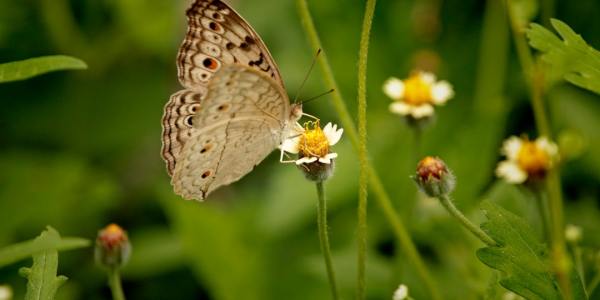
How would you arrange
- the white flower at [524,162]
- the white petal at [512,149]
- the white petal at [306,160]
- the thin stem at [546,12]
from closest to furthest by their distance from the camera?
the white petal at [306,160]
the white flower at [524,162]
the white petal at [512,149]
the thin stem at [546,12]

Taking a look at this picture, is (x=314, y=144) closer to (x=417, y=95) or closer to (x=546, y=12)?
(x=417, y=95)

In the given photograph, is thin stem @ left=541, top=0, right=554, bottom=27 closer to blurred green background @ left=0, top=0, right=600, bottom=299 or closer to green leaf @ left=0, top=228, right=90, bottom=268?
blurred green background @ left=0, top=0, right=600, bottom=299

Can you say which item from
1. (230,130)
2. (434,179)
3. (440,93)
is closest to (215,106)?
(230,130)

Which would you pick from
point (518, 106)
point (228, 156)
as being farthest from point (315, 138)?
point (518, 106)

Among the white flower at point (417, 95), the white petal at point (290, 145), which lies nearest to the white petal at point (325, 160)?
the white petal at point (290, 145)

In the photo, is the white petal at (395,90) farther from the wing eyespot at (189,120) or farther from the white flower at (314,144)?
the wing eyespot at (189,120)

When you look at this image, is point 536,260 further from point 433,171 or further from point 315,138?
point 315,138
